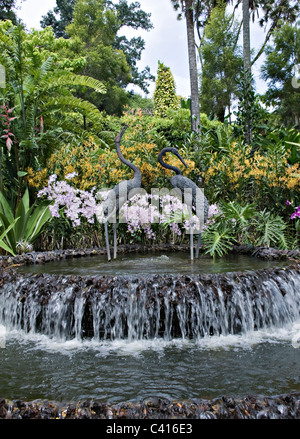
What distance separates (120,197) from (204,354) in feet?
8.16

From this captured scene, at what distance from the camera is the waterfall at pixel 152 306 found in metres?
3.64

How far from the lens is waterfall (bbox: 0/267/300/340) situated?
3.64m

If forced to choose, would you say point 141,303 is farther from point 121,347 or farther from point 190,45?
point 190,45

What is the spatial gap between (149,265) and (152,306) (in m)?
1.28

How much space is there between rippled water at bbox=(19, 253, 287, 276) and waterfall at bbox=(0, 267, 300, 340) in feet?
1.85

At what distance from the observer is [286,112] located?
2264 centimetres

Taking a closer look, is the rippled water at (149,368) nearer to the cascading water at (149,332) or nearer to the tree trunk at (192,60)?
the cascading water at (149,332)

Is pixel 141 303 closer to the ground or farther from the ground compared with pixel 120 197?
closer to the ground

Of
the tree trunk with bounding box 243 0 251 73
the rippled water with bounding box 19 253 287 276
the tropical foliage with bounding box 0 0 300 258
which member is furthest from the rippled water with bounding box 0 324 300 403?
the tree trunk with bounding box 243 0 251 73

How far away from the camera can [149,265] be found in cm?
488

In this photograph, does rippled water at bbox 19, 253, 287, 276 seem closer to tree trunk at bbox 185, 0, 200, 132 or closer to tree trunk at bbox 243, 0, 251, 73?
tree trunk at bbox 185, 0, 200, 132

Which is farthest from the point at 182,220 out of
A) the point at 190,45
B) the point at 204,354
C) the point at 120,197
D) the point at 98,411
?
the point at 190,45

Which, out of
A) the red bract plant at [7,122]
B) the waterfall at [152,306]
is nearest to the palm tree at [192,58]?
the red bract plant at [7,122]

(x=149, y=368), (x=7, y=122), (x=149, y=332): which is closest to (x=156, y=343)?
(x=149, y=332)
